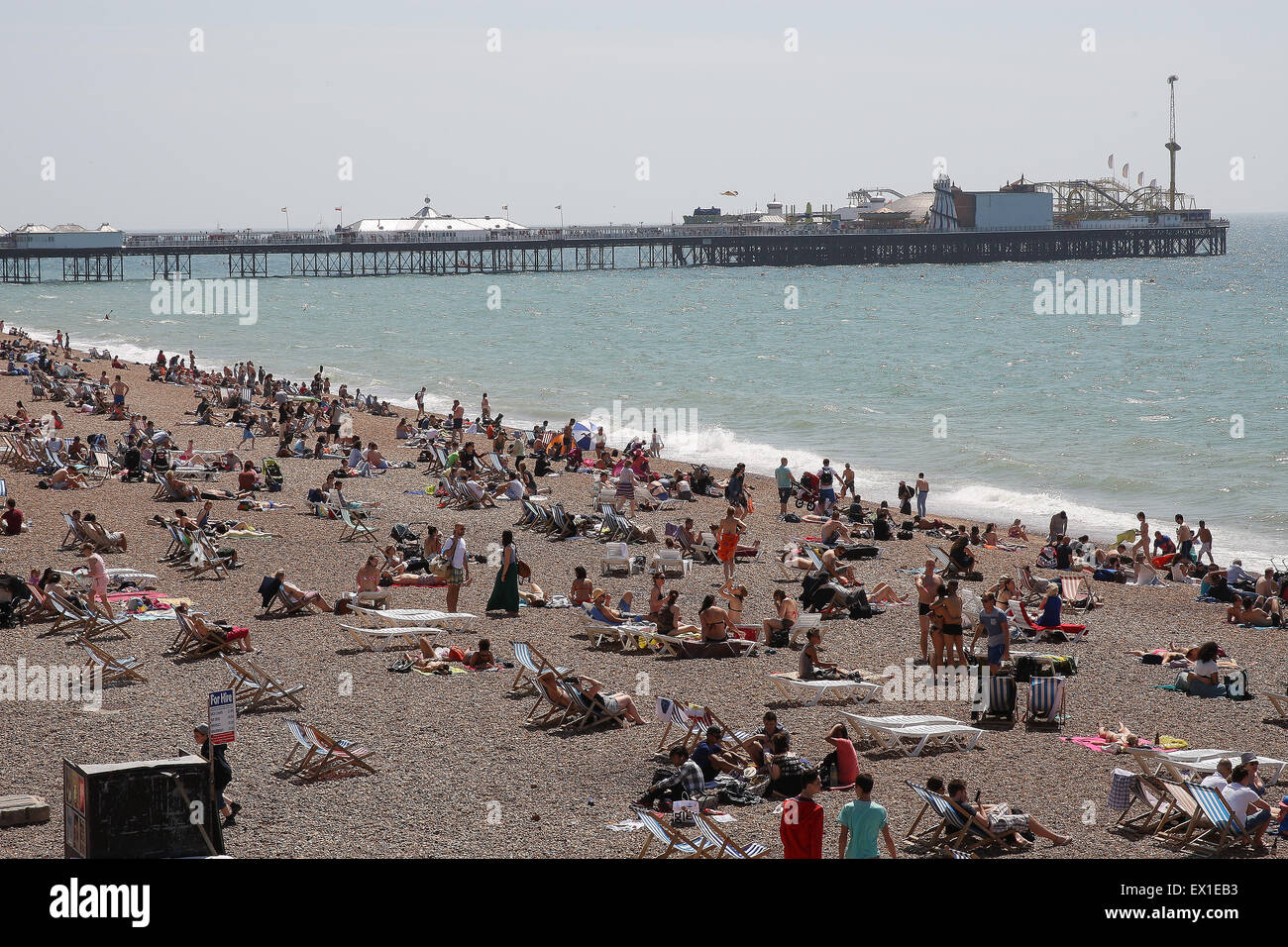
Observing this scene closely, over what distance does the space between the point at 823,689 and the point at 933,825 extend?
2316 mm

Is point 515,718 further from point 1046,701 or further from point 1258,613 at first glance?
point 1258,613

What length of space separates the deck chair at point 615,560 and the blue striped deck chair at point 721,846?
7.58 metres

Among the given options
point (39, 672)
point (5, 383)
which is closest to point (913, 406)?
point (5, 383)

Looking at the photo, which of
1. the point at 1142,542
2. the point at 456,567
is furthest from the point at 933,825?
the point at 1142,542

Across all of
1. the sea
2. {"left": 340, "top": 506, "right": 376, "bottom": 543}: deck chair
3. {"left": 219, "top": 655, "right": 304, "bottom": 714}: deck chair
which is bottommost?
{"left": 219, "top": 655, "right": 304, "bottom": 714}: deck chair

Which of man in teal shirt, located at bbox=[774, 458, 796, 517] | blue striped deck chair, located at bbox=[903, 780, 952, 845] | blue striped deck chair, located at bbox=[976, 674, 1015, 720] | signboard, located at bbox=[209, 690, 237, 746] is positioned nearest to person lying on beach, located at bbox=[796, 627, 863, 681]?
blue striped deck chair, located at bbox=[976, 674, 1015, 720]

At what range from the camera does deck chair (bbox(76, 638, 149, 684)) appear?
957cm

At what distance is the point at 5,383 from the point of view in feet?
102

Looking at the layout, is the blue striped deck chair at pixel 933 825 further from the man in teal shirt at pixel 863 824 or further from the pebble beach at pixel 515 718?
the man in teal shirt at pixel 863 824

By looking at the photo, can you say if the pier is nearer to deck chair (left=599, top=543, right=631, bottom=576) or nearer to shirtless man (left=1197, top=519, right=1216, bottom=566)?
shirtless man (left=1197, top=519, right=1216, bottom=566)

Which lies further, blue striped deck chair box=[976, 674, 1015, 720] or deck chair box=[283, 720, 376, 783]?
blue striped deck chair box=[976, 674, 1015, 720]

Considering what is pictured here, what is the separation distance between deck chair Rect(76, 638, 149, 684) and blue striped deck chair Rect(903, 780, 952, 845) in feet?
18.6

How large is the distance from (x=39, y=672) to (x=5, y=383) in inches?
948

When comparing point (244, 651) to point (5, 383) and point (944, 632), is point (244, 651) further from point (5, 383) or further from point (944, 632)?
point (5, 383)
